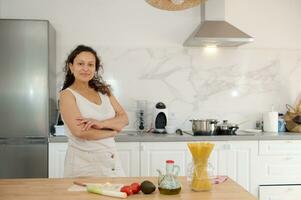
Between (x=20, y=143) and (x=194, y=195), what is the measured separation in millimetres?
2143

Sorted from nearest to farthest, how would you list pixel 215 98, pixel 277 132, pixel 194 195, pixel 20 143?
pixel 194 195 → pixel 20 143 → pixel 277 132 → pixel 215 98

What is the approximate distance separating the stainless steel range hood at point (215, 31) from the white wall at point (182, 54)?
25 cm

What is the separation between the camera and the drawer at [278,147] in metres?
3.44

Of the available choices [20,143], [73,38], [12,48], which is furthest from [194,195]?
[73,38]

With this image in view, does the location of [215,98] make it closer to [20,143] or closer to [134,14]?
[134,14]

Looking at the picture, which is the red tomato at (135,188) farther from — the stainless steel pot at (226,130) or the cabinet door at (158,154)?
the stainless steel pot at (226,130)

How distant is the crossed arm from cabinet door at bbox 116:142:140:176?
1200 millimetres

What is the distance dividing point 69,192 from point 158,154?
175cm

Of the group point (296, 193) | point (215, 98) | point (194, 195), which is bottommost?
point (296, 193)

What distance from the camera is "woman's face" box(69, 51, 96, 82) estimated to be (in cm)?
215

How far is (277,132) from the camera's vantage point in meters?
3.77

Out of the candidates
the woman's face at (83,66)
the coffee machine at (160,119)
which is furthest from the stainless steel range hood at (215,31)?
the woman's face at (83,66)

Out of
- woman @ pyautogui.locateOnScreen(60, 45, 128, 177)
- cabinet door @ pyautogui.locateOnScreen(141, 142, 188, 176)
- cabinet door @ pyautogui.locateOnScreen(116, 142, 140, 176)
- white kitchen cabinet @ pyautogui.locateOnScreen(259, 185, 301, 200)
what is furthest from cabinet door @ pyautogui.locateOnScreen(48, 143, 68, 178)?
white kitchen cabinet @ pyautogui.locateOnScreen(259, 185, 301, 200)

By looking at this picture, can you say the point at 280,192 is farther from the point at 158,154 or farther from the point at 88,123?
the point at 88,123
